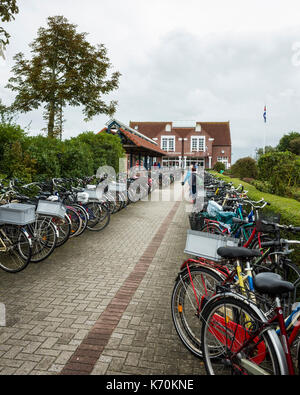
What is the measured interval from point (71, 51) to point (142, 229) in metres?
17.1

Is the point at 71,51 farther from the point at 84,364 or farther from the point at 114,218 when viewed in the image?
the point at 84,364

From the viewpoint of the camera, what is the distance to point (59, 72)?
21391mm

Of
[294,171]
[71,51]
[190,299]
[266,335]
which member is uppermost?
[71,51]

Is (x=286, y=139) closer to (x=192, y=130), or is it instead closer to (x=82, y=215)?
(x=192, y=130)

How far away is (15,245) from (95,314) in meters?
1.97

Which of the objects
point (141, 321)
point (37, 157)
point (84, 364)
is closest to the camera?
point (84, 364)

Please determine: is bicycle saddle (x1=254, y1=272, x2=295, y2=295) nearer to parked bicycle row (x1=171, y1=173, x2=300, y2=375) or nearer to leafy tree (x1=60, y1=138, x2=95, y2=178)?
parked bicycle row (x1=171, y1=173, x2=300, y2=375)

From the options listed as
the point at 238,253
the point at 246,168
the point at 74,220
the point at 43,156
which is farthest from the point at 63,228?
the point at 246,168

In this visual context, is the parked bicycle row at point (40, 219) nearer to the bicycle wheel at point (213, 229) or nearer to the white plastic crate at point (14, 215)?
the white plastic crate at point (14, 215)

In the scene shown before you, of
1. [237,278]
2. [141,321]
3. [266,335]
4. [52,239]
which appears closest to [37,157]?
[52,239]

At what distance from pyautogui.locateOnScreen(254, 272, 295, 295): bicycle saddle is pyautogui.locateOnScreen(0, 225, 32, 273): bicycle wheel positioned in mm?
3772

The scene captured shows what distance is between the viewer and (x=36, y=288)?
4.43m

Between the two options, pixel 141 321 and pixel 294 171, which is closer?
pixel 141 321

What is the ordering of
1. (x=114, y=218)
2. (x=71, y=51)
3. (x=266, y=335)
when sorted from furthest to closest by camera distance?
(x=71, y=51) → (x=114, y=218) → (x=266, y=335)
